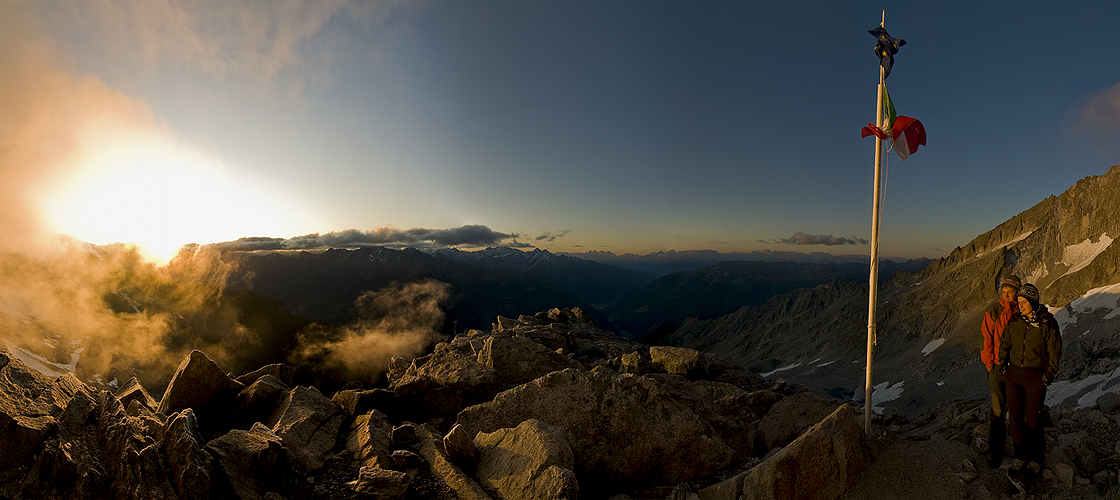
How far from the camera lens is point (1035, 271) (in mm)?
92125

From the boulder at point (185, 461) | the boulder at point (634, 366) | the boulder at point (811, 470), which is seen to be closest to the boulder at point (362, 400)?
the boulder at point (185, 461)

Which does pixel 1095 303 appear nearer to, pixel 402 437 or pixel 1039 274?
pixel 1039 274

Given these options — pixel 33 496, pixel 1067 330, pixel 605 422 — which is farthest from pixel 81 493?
pixel 1067 330

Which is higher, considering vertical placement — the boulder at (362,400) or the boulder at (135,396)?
the boulder at (135,396)

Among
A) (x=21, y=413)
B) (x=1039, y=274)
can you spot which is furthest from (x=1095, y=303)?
(x=21, y=413)

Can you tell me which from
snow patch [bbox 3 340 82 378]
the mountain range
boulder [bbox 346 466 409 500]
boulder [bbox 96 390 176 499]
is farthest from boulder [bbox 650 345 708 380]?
snow patch [bbox 3 340 82 378]

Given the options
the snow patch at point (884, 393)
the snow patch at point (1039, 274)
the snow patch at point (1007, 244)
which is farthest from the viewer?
the snow patch at point (1007, 244)

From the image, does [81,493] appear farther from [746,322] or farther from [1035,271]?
[746,322]

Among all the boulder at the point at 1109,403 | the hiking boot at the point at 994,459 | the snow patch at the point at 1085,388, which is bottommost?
the snow patch at the point at 1085,388

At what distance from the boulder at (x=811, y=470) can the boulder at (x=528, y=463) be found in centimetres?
334

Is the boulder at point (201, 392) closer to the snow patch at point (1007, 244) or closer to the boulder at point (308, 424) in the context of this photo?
the boulder at point (308, 424)

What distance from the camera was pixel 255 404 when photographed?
36.2 feet

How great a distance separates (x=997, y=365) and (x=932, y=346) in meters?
121

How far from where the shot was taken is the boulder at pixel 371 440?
29.4 feet
